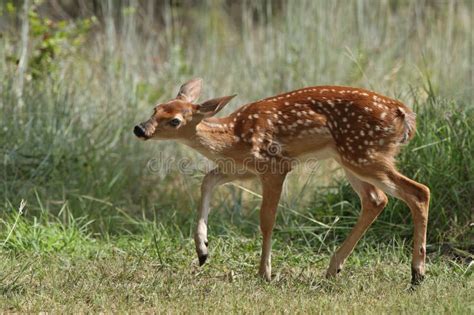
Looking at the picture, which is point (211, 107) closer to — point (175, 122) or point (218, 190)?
point (175, 122)

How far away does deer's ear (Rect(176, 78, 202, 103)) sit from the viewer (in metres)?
7.55

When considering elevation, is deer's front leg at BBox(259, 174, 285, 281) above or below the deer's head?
below

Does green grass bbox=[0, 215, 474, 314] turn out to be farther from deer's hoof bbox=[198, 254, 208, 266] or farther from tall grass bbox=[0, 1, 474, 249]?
tall grass bbox=[0, 1, 474, 249]

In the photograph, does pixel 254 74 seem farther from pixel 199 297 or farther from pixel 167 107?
pixel 199 297

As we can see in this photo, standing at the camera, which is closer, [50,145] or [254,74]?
[50,145]

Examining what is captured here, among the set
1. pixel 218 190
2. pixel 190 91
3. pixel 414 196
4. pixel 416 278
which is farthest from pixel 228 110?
pixel 416 278

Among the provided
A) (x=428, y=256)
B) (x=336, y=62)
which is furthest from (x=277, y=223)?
(x=336, y=62)

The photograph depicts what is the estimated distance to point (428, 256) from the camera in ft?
25.9

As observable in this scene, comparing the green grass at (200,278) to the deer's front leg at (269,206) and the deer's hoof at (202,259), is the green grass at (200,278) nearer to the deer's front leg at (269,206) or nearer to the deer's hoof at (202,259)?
the deer's hoof at (202,259)

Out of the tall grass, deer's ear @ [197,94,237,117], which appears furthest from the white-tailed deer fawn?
the tall grass

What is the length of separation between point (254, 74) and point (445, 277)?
5358 mm

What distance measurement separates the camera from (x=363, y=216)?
7414 mm

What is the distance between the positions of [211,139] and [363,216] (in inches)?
49.4

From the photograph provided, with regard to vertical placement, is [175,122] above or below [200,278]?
above
